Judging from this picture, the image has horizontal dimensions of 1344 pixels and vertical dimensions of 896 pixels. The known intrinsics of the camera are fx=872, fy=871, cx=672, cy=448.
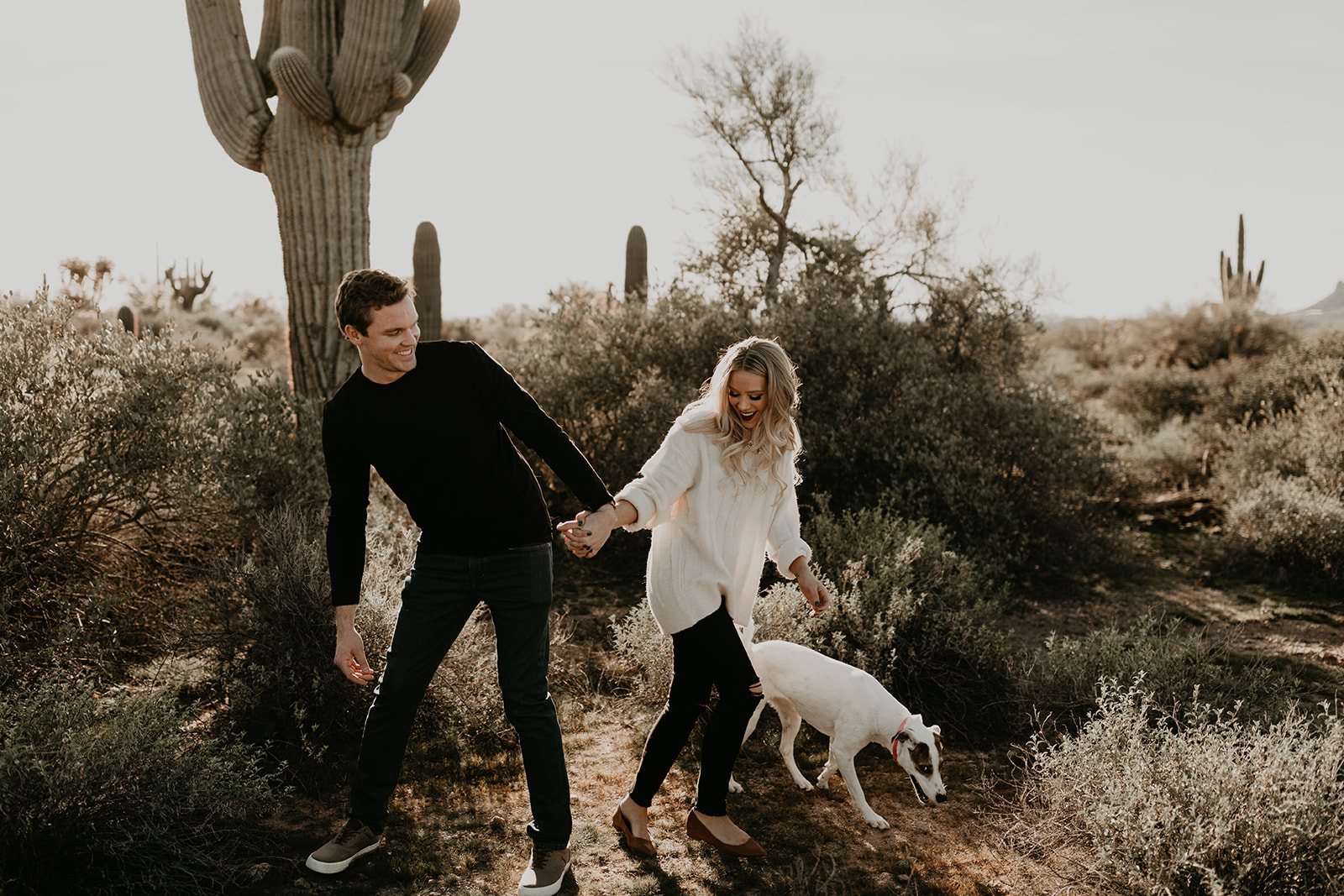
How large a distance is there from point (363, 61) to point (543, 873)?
18.3 ft

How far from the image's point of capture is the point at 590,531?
2686mm

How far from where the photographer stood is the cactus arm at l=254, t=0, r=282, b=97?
6.48 meters

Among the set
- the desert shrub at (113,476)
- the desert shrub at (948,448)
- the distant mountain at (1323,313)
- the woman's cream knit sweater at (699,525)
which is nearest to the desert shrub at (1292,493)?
the desert shrub at (948,448)

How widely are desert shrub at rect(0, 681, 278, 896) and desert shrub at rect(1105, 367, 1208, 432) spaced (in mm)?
13656

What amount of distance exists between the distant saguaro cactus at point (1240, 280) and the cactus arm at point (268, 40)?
59.4 ft

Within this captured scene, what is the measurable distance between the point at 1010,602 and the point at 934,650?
1.66 meters

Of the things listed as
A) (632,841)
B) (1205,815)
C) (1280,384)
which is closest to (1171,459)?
(1280,384)

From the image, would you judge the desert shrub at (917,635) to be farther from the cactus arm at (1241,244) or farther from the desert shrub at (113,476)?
the cactus arm at (1241,244)

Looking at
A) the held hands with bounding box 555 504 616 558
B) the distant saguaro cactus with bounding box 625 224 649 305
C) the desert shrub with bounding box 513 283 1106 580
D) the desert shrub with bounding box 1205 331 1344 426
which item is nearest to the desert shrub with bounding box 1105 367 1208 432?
the desert shrub with bounding box 1205 331 1344 426

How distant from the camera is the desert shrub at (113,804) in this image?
8.56 feet

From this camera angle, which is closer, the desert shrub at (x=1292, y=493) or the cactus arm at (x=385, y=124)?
the cactus arm at (x=385, y=124)

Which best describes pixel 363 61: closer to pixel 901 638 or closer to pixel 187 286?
pixel 901 638

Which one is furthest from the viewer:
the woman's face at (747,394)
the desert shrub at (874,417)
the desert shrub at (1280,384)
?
the desert shrub at (1280,384)

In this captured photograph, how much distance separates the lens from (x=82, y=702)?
116 inches
